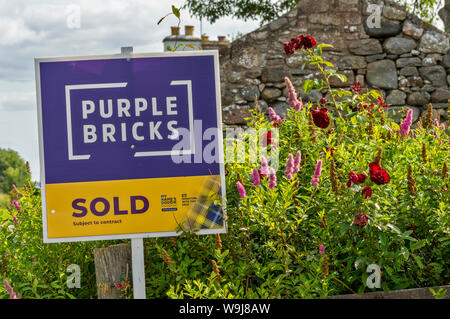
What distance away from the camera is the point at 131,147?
111 inches

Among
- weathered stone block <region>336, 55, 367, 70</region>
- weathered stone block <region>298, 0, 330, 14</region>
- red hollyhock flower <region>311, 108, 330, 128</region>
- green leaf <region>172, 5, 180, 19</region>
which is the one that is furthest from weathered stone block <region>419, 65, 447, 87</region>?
green leaf <region>172, 5, 180, 19</region>

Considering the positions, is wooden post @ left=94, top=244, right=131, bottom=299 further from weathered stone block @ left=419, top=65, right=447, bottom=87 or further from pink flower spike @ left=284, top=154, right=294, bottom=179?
weathered stone block @ left=419, top=65, right=447, bottom=87

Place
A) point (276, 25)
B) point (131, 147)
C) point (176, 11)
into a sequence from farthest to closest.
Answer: point (276, 25)
point (176, 11)
point (131, 147)

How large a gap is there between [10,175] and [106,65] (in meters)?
19.4

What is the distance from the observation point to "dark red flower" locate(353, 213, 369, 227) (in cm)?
266

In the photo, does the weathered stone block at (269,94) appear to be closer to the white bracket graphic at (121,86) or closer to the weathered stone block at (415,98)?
the weathered stone block at (415,98)

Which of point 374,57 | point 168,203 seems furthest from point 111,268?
point 374,57

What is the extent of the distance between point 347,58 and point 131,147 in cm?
613

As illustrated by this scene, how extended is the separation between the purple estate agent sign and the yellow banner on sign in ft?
0.12

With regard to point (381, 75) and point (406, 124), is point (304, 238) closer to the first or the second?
point (406, 124)
